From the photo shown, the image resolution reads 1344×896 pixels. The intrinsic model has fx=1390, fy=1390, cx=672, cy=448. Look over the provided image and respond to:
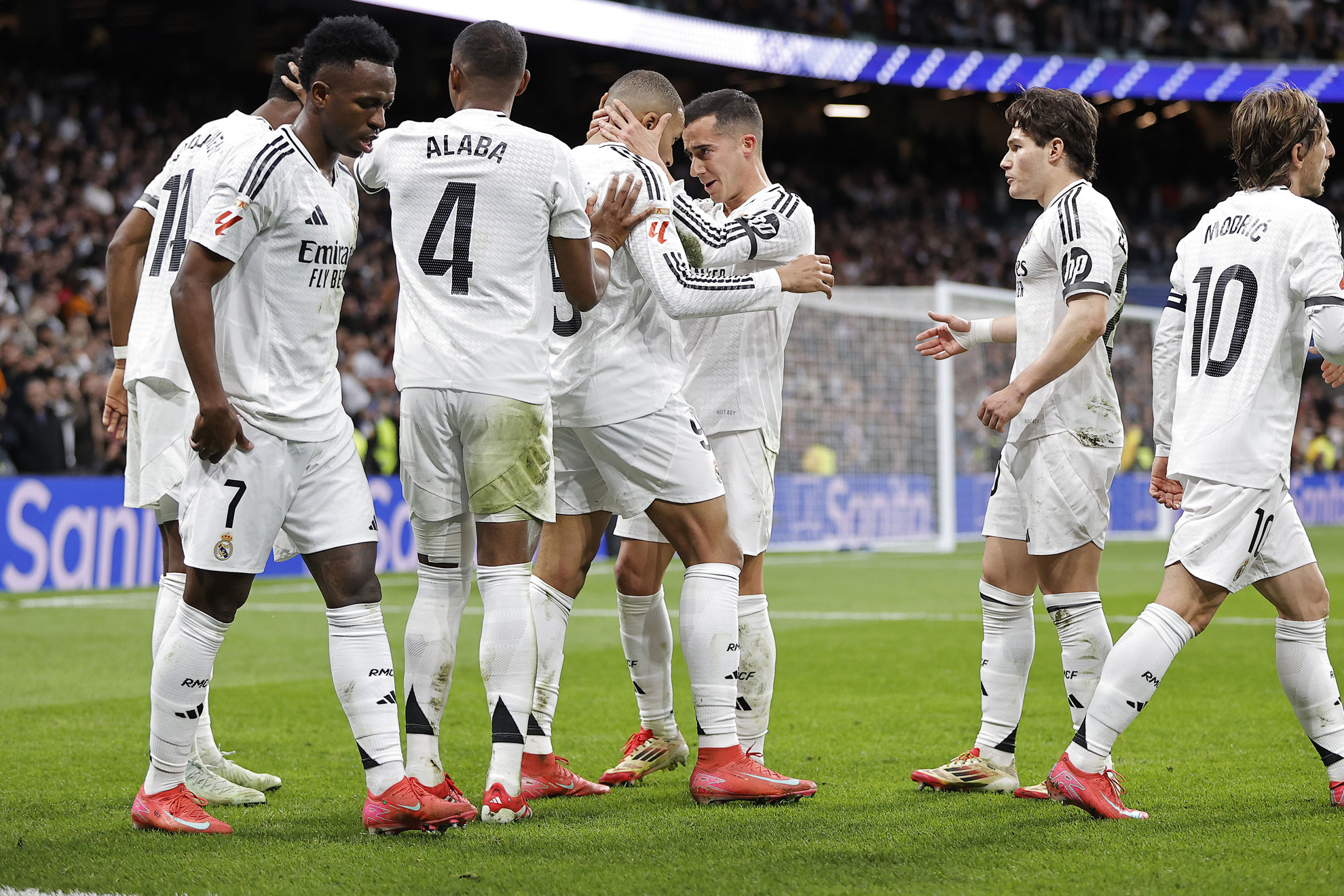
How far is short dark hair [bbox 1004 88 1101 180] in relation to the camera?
4.47m

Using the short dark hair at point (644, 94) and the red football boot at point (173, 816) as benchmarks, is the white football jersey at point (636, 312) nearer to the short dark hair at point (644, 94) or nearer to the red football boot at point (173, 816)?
the short dark hair at point (644, 94)

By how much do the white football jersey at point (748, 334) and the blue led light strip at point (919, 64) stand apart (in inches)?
756

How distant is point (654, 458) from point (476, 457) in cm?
59

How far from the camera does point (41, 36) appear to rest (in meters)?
21.5

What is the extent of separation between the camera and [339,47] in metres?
3.72

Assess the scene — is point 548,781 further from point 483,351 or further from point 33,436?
point 33,436

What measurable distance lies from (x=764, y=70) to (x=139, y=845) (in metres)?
24.8

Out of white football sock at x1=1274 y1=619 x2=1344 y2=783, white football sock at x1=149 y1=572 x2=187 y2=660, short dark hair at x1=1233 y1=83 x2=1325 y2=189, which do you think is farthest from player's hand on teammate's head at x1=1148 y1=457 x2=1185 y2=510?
white football sock at x1=149 y1=572 x2=187 y2=660

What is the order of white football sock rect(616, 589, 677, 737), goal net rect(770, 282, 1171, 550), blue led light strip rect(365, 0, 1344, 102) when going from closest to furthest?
white football sock rect(616, 589, 677, 737)
goal net rect(770, 282, 1171, 550)
blue led light strip rect(365, 0, 1344, 102)

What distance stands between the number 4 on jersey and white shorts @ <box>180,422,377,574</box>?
1.83 feet

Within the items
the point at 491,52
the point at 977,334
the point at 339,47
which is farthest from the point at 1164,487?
the point at 339,47

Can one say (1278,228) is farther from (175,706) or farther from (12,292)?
(12,292)

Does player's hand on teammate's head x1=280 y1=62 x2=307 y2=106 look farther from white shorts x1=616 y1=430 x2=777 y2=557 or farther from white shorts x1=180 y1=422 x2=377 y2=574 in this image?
white shorts x1=616 y1=430 x2=777 y2=557

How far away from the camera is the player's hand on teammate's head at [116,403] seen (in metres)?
4.78
